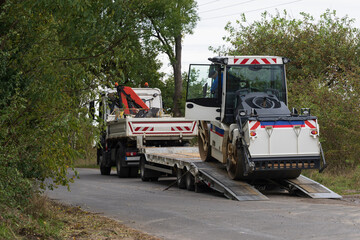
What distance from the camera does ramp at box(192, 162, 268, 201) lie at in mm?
13781

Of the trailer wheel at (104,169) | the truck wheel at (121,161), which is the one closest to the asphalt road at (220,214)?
the truck wheel at (121,161)

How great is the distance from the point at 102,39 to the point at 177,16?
2593 centimetres

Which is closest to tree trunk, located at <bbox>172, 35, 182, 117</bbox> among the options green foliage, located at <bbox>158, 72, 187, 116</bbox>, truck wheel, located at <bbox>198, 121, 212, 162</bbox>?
green foliage, located at <bbox>158, 72, 187, 116</bbox>

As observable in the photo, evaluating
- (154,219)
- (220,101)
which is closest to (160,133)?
(220,101)

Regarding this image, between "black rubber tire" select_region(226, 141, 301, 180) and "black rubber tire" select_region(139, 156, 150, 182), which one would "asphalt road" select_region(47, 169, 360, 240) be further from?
"black rubber tire" select_region(139, 156, 150, 182)

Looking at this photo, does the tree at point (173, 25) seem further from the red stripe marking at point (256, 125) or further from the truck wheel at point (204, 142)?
the red stripe marking at point (256, 125)

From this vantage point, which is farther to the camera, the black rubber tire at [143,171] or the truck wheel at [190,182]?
the black rubber tire at [143,171]

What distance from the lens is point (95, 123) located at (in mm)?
10430

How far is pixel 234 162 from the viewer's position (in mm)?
14625

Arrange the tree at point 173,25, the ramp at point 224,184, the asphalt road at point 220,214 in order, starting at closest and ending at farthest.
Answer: the asphalt road at point 220,214
the ramp at point 224,184
the tree at point 173,25

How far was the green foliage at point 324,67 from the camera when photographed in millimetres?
19209

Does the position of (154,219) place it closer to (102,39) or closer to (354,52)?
(102,39)

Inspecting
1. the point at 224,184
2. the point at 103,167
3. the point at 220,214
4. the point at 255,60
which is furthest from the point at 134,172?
the point at 220,214

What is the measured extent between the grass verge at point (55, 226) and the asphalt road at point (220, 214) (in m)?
0.46
